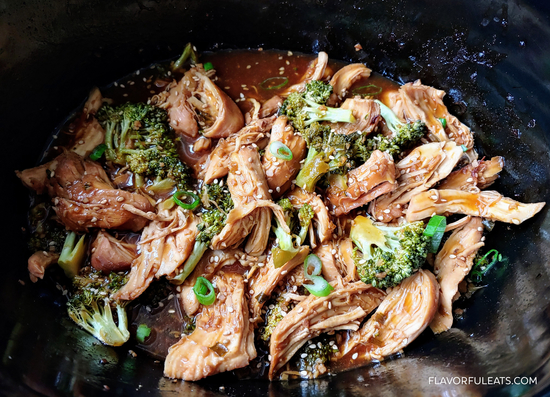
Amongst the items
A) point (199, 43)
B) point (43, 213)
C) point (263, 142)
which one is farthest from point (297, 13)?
point (43, 213)

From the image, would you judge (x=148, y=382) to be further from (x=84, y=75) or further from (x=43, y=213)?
(x=84, y=75)

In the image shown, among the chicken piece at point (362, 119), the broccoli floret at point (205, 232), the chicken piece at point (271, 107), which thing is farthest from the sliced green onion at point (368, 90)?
the broccoli floret at point (205, 232)

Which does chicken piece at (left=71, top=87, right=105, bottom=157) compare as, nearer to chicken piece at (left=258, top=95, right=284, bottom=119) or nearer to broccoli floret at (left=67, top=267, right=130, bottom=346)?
broccoli floret at (left=67, top=267, right=130, bottom=346)

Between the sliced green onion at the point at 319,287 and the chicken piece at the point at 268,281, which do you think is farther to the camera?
the chicken piece at the point at 268,281

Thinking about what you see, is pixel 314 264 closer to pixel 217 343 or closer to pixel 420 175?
pixel 217 343

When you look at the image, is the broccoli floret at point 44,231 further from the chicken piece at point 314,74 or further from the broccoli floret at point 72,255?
the chicken piece at point 314,74
